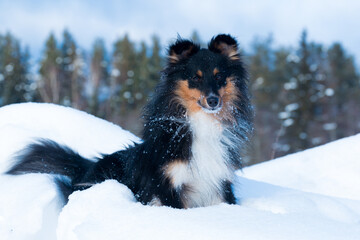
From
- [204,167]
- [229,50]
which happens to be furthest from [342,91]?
[204,167]

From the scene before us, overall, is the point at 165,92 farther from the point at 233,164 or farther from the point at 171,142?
the point at 233,164

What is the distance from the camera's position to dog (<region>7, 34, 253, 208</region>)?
3314mm

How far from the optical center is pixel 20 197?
10.2ft

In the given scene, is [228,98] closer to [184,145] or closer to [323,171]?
[184,145]

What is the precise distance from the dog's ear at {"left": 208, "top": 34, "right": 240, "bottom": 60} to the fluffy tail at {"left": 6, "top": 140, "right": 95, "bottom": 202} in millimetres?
1927

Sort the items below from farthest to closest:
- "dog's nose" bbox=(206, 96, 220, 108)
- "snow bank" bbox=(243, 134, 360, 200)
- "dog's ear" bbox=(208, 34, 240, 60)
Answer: "snow bank" bbox=(243, 134, 360, 200)
"dog's ear" bbox=(208, 34, 240, 60)
"dog's nose" bbox=(206, 96, 220, 108)

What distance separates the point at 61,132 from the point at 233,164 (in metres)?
2.62

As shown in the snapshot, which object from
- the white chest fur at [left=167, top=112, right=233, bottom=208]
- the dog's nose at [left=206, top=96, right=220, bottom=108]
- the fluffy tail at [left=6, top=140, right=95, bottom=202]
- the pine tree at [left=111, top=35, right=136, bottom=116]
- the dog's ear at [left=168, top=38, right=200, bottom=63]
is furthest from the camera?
the pine tree at [left=111, top=35, right=136, bottom=116]

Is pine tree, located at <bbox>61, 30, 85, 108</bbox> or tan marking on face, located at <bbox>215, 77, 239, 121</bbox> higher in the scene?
tan marking on face, located at <bbox>215, 77, 239, 121</bbox>

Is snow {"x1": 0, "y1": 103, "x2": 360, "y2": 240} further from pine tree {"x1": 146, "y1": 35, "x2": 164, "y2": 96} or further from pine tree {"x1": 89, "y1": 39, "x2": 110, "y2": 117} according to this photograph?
pine tree {"x1": 146, "y1": 35, "x2": 164, "y2": 96}

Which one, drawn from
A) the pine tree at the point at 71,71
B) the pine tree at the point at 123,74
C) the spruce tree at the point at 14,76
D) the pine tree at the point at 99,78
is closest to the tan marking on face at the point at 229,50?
the pine tree at the point at 99,78

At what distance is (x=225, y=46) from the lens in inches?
157

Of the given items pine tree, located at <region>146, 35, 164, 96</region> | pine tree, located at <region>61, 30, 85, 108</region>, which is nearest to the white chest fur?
pine tree, located at <region>61, 30, 85, 108</region>

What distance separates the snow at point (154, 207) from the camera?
2.11 meters
